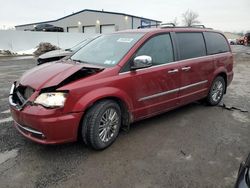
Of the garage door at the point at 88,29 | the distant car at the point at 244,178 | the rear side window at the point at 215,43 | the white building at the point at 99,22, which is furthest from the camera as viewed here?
the garage door at the point at 88,29

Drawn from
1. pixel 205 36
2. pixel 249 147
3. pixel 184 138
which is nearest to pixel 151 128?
pixel 184 138

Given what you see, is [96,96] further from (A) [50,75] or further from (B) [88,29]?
(B) [88,29]

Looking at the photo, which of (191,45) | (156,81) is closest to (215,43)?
(191,45)

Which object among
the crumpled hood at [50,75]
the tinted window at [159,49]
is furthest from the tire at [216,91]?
the crumpled hood at [50,75]

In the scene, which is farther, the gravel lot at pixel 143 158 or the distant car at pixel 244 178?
the gravel lot at pixel 143 158

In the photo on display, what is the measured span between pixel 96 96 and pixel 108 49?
120 centimetres

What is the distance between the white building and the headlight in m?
39.2

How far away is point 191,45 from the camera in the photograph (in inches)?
206

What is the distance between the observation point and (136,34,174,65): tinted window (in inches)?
171

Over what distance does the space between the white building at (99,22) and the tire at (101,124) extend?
38775 millimetres

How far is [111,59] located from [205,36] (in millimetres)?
2607

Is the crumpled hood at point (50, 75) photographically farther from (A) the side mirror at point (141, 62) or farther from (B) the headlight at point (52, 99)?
(A) the side mirror at point (141, 62)

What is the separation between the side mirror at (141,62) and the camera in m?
3.96

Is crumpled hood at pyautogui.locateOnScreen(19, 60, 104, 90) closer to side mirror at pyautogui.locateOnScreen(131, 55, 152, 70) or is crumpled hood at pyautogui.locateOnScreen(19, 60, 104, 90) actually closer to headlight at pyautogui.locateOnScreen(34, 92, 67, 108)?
headlight at pyautogui.locateOnScreen(34, 92, 67, 108)
